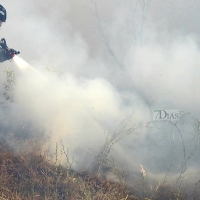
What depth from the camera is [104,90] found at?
5.57 meters

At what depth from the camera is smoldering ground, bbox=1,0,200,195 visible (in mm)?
4367

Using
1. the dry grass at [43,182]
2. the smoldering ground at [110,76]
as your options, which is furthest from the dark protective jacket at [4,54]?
the dry grass at [43,182]

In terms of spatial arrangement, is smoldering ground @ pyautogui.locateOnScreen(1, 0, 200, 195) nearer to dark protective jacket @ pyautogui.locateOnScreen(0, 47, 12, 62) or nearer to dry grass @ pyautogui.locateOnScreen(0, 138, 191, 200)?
dry grass @ pyautogui.locateOnScreen(0, 138, 191, 200)

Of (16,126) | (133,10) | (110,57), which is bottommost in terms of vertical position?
(16,126)

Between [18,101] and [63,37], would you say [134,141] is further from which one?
[63,37]

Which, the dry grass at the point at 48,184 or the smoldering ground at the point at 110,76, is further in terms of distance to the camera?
the smoldering ground at the point at 110,76

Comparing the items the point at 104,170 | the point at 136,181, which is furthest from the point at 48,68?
the point at 136,181

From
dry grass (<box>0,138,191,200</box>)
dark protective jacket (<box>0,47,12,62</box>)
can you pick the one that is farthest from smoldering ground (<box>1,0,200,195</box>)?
dark protective jacket (<box>0,47,12,62</box>)

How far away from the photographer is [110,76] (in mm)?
7227

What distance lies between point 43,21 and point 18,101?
287 cm

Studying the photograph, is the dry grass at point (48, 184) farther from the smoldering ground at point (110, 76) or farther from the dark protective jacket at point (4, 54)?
the dark protective jacket at point (4, 54)

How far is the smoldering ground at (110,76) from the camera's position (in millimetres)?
4367

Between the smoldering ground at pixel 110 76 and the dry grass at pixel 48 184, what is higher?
the smoldering ground at pixel 110 76

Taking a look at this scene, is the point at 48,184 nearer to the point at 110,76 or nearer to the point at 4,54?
the point at 4,54
